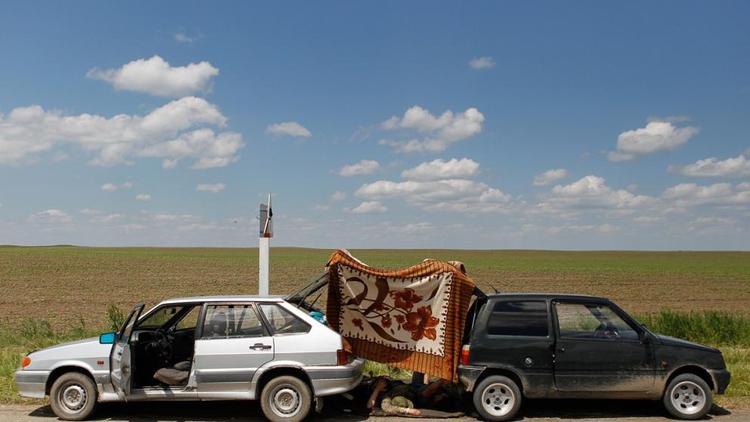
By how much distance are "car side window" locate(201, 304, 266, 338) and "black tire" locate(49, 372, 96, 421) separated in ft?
5.15

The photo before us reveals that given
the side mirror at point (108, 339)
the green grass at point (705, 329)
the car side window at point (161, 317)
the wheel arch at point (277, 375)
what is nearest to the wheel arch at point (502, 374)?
the wheel arch at point (277, 375)

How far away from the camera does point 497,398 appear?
8.16 metres

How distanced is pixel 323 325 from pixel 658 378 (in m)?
4.14

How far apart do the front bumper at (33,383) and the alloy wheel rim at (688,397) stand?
769 cm

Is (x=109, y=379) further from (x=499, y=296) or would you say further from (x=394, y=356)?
(x=499, y=296)

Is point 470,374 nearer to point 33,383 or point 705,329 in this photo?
point 33,383

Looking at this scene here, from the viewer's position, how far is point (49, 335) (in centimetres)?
1550

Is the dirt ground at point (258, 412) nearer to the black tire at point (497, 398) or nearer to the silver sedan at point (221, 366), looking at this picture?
the black tire at point (497, 398)

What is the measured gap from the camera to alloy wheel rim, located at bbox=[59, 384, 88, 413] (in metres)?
8.16

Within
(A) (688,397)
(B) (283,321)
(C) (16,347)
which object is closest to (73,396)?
(B) (283,321)

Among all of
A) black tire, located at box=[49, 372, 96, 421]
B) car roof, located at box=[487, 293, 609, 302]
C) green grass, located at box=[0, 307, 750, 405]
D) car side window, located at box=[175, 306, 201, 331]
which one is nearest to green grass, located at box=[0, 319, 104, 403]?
green grass, located at box=[0, 307, 750, 405]

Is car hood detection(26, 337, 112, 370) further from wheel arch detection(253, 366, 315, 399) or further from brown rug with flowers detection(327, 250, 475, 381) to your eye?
brown rug with flowers detection(327, 250, 475, 381)

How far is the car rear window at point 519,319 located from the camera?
8.26 m

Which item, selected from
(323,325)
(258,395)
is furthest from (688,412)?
(258,395)
